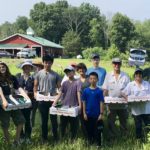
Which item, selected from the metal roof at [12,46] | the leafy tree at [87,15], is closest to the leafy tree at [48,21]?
the leafy tree at [87,15]

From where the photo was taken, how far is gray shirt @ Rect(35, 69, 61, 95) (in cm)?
847

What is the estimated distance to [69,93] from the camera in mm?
8234

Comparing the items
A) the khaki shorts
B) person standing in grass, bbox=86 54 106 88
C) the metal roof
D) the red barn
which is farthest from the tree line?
the khaki shorts

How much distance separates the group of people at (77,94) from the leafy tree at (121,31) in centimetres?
5994

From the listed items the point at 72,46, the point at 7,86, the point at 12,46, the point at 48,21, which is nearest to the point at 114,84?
the point at 7,86

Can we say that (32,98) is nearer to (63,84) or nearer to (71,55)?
(63,84)

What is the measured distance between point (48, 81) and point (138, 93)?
178cm

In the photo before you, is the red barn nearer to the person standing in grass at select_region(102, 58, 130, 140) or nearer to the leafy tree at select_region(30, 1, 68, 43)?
the leafy tree at select_region(30, 1, 68, 43)

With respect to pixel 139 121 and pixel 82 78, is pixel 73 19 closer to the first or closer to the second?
pixel 82 78

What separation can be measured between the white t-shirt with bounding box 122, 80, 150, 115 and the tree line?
58.2m

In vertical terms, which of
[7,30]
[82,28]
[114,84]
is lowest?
[114,84]

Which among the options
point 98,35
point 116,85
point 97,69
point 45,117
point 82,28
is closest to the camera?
point 45,117

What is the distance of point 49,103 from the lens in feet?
28.0

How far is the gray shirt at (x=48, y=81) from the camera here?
847 centimetres
